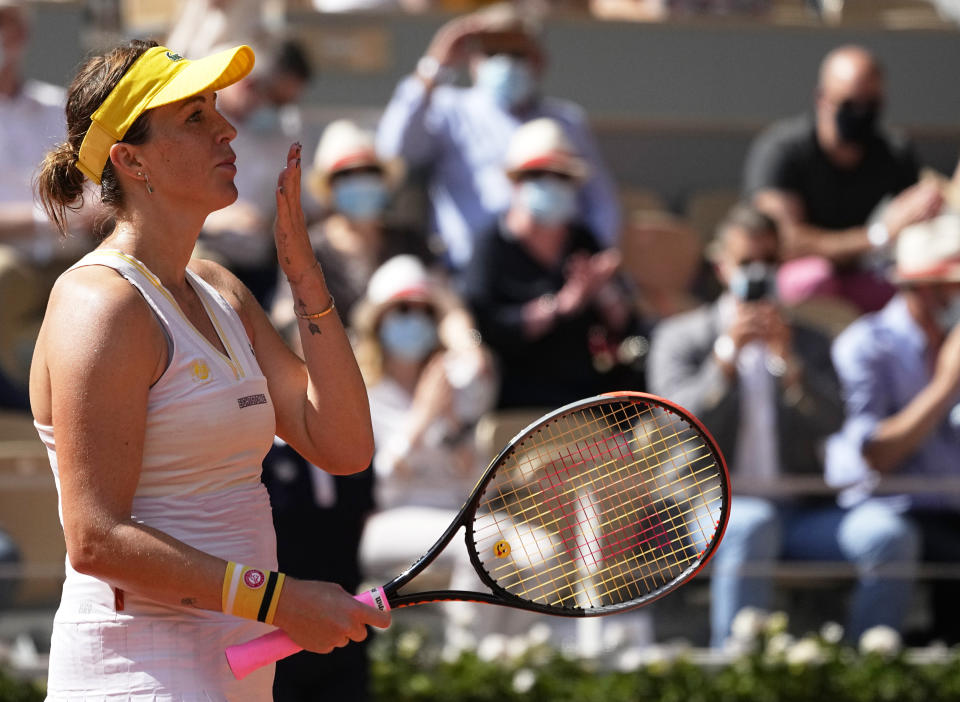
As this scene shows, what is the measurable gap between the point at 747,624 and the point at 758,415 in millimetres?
782

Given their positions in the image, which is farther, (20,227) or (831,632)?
(20,227)

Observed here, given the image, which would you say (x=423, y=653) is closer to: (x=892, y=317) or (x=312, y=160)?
(x=892, y=317)

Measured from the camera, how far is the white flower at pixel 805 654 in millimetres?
5176

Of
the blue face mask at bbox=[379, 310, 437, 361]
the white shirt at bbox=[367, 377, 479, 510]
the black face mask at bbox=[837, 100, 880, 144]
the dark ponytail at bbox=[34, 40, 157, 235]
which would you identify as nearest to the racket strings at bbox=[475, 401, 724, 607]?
the white shirt at bbox=[367, 377, 479, 510]

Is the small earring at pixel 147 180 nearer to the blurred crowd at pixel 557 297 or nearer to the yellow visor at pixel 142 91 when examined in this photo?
the yellow visor at pixel 142 91

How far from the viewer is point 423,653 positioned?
5.23m

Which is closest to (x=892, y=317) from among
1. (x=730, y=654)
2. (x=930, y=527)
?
(x=930, y=527)

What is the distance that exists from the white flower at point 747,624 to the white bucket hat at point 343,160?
8.27 feet

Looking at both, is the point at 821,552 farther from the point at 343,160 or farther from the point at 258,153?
the point at 258,153

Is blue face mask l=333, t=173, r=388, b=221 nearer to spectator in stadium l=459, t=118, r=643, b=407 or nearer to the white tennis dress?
spectator in stadium l=459, t=118, r=643, b=407

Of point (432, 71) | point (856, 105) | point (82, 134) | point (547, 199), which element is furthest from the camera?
point (856, 105)

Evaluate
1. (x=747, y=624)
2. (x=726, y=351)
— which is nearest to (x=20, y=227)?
(x=726, y=351)

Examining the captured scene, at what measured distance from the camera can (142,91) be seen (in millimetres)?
2195

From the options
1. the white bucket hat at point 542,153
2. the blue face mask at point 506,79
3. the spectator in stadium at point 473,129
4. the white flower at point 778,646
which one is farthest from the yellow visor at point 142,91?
the blue face mask at point 506,79
